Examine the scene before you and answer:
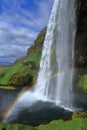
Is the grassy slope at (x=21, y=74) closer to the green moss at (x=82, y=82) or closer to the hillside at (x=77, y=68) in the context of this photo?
the hillside at (x=77, y=68)

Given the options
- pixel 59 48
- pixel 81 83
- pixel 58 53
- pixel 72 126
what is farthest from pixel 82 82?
pixel 72 126

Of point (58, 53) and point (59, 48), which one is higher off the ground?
point (59, 48)

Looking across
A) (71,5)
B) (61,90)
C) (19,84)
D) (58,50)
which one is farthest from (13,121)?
(19,84)

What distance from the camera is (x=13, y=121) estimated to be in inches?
1626

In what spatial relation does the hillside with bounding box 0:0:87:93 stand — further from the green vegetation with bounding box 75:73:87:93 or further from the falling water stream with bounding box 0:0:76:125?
the falling water stream with bounding box 0:0:76:125

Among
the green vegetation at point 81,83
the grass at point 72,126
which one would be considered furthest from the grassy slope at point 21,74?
the grass at point 72,126

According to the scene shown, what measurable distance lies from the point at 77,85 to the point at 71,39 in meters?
18.3

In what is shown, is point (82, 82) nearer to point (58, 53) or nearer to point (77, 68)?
point (77, 68)

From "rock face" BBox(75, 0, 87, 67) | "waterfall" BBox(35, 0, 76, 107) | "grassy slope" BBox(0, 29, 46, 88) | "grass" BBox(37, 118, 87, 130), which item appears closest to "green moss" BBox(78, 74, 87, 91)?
"rock face" BBox(75, 0, 87, 67)

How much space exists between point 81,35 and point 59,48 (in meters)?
20.3

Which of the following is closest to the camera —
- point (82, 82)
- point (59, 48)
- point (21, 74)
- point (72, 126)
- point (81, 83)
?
point (72, 126)

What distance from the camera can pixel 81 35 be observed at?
328ft

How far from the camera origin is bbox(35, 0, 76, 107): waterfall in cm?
8044

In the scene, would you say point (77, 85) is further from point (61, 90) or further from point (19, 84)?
point (19, 84)
